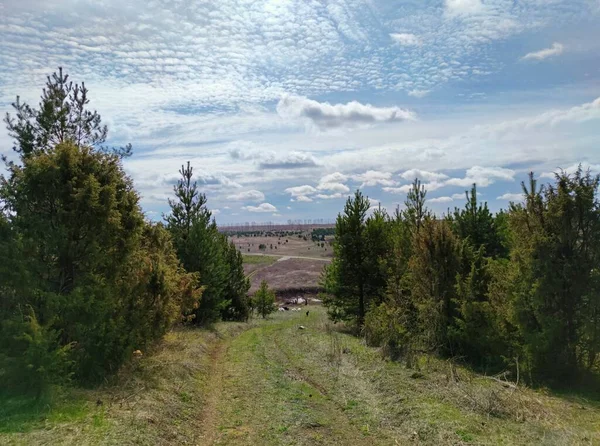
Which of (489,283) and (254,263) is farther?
(254,263)

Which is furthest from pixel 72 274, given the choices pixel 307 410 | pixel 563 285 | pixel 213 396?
pixel 563 285

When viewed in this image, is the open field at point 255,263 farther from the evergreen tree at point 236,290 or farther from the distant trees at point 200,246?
the distant trees at point 200,246

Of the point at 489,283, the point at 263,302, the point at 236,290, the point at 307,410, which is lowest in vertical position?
the point at 263,302

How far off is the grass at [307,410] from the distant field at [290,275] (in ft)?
166

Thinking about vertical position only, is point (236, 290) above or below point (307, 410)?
below

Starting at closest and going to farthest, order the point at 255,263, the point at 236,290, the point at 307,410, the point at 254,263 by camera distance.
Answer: the point at 307,410
the point at 236,290
the point at 255,263
the point at 254,263

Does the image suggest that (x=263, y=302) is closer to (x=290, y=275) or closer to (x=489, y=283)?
(x=489, y=283)

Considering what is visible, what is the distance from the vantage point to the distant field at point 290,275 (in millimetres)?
73375

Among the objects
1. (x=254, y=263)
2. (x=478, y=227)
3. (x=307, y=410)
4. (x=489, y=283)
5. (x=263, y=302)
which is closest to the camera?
(x=307, y=410)

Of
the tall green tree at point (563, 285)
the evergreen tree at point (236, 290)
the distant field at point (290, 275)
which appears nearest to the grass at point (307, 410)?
the tall green tree at point (563, 285)

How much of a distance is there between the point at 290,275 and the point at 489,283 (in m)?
62.9

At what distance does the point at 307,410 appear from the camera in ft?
39.1

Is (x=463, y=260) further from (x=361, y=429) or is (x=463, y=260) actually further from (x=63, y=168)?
(x=63, y=168)

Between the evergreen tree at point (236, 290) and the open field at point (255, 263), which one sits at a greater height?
the evergreen tree at point (236, 290)
